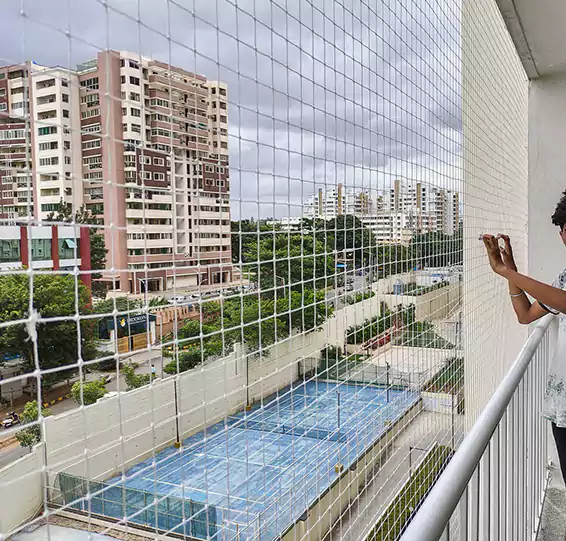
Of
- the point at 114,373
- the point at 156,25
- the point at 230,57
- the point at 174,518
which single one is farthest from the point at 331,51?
the point at 174,518

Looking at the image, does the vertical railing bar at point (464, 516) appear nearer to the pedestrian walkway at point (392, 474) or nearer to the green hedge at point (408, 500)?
the pedestrian walkway at point (392, 474)

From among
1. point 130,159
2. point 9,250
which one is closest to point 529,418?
point 130,159

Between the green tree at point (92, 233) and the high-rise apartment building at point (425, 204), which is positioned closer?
the green tree at point (92, 233)

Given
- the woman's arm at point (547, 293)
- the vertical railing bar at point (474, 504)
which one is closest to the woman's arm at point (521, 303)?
the woman's arm at point (547, 293)

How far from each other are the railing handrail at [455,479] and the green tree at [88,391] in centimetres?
40

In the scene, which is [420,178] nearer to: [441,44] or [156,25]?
[441,44]

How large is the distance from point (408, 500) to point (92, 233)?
142 centimetres

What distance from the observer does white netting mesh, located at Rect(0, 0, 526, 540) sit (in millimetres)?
→ 639

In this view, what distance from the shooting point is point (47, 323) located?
0.65 meters

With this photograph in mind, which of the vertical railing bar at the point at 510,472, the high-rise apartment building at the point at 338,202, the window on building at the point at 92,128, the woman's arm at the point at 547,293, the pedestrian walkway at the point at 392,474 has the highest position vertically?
the window on building at the point at 92,128

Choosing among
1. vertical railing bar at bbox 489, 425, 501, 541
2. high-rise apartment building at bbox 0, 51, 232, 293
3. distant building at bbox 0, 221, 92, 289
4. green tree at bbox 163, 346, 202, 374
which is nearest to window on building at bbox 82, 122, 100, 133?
high-rise apartment building at bbox 0, 51, 232, 293

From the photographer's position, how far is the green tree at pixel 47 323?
61cm

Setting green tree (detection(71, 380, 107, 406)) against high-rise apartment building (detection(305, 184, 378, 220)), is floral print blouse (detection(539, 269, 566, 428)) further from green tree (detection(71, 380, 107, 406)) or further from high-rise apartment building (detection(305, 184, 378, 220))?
green tree (detection(71, 380, 107, 406))

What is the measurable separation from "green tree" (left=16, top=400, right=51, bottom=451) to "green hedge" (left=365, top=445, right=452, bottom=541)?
1.05 metres
